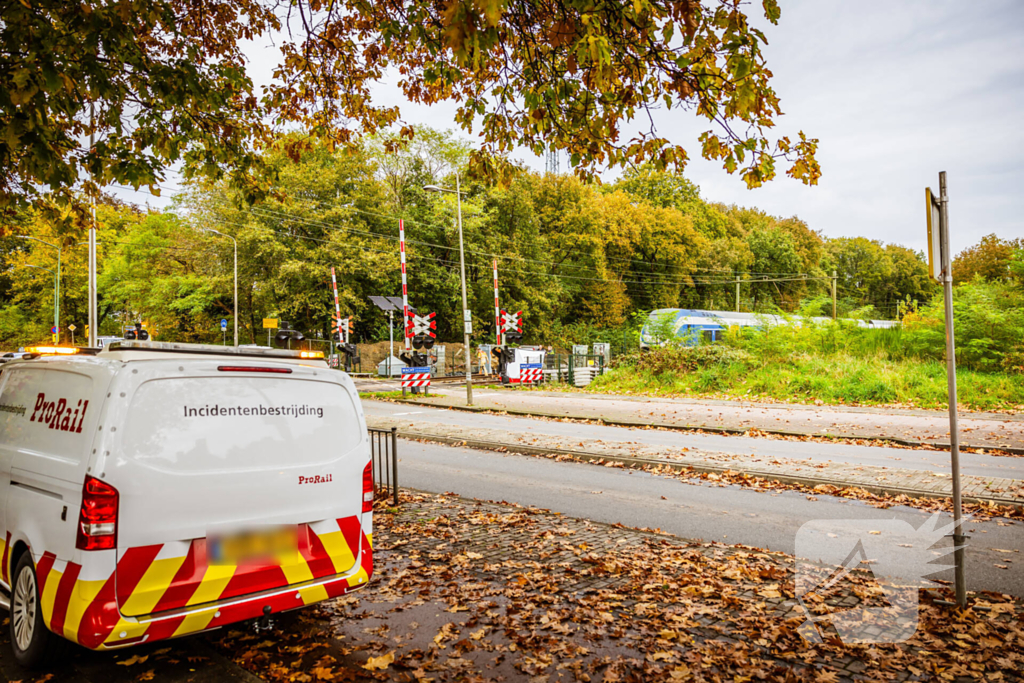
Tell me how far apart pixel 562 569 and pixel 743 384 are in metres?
18.9

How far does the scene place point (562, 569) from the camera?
18.5 feet

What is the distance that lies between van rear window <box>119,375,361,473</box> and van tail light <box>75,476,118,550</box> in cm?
21

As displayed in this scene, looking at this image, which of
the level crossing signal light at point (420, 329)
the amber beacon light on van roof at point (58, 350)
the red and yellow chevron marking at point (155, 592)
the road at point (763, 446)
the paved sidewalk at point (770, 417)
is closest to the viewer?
the red and yellow chevron marking at point (155, 592)

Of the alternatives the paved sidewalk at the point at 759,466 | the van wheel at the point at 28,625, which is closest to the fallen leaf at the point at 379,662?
the van wheel at the point at 28,625

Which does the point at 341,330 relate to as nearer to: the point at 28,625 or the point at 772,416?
the point at 772,416

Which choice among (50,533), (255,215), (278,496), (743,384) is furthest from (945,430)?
(255,215)

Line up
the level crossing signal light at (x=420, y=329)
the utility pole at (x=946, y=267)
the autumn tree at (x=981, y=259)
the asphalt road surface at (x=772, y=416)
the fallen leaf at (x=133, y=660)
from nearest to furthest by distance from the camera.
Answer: the fallen leaf at (x=133, y=660), the utility pole at (x=946, y=267), the asphalt road surface at (x=772, y=416), the level crossing signal light at (x=420, y=329), the autumn tree at (x=981, y=259)

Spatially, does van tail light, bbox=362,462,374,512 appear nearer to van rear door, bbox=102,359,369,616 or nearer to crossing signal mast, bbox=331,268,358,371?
van rear door, bbox=102,359,369,616

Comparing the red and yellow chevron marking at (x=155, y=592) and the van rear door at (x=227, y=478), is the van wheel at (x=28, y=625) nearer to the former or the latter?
the red and yellow chevron marking at (x=155, y=592)

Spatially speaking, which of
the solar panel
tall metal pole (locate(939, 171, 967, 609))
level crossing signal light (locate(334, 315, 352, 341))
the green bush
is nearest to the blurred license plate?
tall metal pole (locate(939, 171, 967, 609))

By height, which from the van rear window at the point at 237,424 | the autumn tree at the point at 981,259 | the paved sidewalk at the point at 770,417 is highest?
the autumn tree at the point at 981,259
